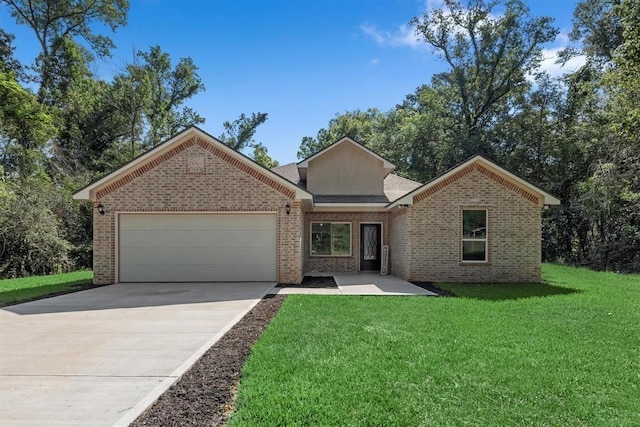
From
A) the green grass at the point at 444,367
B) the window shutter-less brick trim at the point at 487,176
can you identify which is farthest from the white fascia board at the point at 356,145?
the green grass at the point at 444,367

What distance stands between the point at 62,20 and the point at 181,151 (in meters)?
23.8

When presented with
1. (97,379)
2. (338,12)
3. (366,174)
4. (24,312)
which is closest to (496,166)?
(366,174)

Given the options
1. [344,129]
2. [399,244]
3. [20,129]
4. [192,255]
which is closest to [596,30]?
[399,244]

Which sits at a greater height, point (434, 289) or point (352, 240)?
point (352, 240)

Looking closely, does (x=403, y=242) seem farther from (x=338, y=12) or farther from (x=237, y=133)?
(x=237, y=133)

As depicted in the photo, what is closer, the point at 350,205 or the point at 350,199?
the point at 350,205

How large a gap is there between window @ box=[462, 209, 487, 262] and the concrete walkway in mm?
2352

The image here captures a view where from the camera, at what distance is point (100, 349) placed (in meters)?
5.69

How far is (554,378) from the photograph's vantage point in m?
4.48

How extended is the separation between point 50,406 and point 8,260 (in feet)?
50.9

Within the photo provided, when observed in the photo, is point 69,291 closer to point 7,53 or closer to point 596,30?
point 7,53

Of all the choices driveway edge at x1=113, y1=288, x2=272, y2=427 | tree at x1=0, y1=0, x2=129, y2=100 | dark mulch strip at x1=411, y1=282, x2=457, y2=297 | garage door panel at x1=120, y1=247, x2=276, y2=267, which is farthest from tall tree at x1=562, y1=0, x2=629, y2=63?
tree at x1=0, y1=0, x2=129, y2=100

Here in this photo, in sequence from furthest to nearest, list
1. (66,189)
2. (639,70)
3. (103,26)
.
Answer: (103,26) < (66,189) < (639,70)

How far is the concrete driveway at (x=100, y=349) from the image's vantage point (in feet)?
12.5
